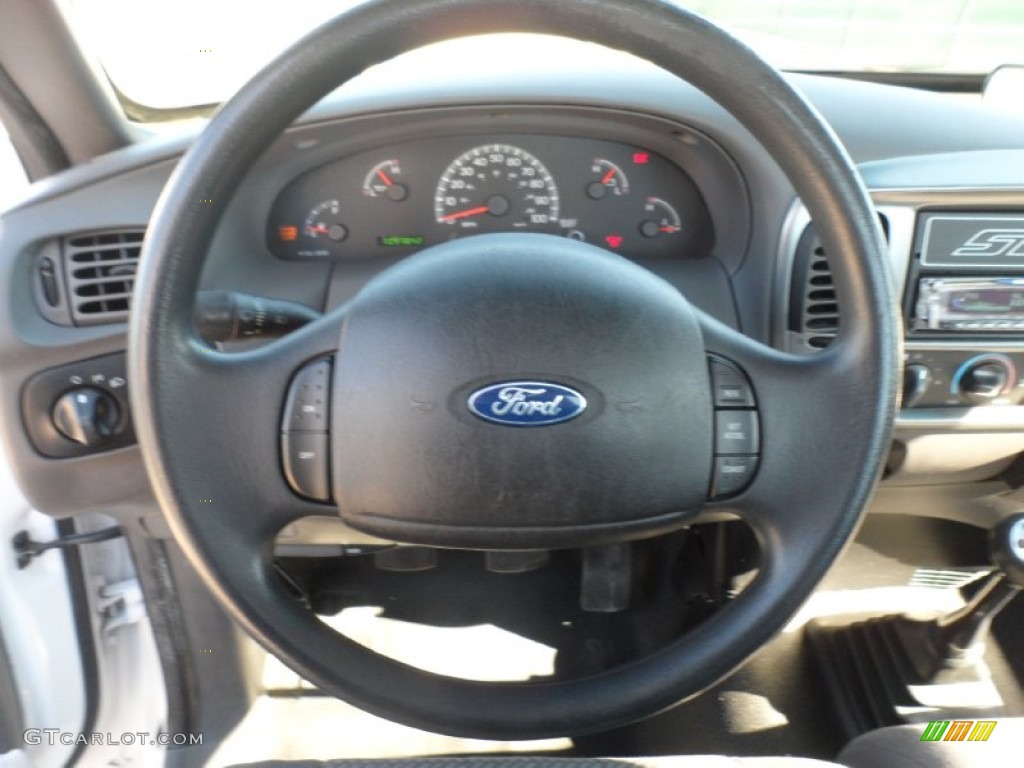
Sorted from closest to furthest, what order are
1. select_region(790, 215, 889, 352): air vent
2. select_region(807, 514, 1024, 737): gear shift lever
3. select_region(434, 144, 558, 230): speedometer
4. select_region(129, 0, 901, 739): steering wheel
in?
select_region(129, 0, 901, 739): steering wheel, select_region(790, 215, 889, 352): air vent, select_region(434, 144, 558, 230): speedometer, select_region(807, 514, 1024, 737): gear shift lever

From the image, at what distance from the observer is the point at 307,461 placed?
0.93 metres

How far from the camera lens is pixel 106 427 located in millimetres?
1306

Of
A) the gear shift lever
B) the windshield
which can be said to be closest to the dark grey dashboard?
the windshield

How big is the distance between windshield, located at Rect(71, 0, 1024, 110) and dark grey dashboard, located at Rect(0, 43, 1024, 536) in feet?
0.57

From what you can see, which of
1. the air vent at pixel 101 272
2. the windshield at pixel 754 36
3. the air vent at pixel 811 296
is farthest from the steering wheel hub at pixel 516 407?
the windshield at pixel 754 36

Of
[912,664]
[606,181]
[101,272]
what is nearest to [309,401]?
[101,272]

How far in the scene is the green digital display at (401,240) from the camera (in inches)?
58.1

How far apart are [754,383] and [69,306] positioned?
92cm

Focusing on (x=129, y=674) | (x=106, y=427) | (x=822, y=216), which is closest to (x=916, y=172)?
(x=822, y=216)

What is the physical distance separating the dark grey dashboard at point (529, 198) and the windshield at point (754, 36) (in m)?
0.18

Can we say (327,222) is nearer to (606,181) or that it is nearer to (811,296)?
(606,181)

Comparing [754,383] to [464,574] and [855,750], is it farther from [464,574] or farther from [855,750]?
[464,574]

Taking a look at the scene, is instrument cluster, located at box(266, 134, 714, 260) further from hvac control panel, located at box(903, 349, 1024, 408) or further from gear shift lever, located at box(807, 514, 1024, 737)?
gear shift lever, located at box(807, 514, 1024, 737)

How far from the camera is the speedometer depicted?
143 centimetres
